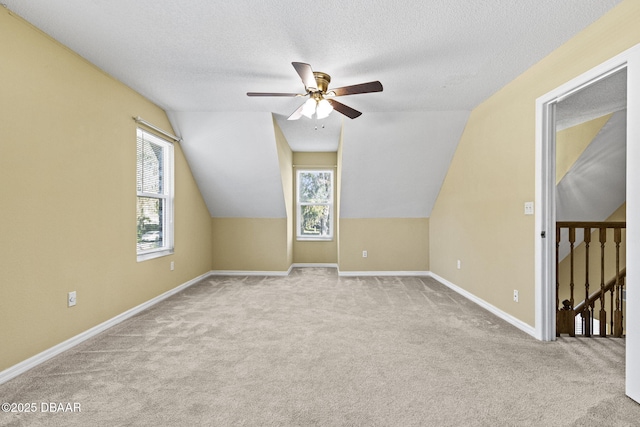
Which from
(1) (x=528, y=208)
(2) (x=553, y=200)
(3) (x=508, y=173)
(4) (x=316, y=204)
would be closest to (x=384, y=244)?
(4) (x=316, y=204)

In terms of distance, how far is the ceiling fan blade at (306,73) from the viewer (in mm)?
2070

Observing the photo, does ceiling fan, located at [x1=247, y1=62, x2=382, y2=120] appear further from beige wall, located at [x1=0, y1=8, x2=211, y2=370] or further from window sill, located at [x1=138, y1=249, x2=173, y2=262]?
window sill, located at [x1=138, y1=249, x2=173, y2=262]

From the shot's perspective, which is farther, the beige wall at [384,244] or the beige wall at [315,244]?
the beige wall at [315,244]

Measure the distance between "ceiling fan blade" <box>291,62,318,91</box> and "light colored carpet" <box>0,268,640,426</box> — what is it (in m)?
2.05

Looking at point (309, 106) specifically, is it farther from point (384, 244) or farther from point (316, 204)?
point (316, 204)

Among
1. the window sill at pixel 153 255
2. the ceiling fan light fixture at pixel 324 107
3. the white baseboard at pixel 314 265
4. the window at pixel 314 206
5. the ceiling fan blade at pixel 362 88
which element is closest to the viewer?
the ceiling fan blade at pixel 362 88

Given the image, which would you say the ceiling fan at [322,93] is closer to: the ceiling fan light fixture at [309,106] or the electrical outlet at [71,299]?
the ceiling fan light fixture at [309,106]

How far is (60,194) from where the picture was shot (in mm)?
2334

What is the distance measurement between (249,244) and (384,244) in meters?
2.35

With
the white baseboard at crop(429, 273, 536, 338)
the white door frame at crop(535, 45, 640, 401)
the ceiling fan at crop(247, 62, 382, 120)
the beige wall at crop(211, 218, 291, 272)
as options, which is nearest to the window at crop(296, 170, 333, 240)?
the beige wall at crop(211, 218, 291, 272)

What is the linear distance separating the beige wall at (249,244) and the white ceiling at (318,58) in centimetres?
96

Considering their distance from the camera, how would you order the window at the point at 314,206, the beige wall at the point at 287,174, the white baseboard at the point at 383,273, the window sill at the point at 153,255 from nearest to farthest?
the window sill at the point at 153,255
the beige wall at the point at 287,174
the white baseboard at the point at 383,273
the window at the point at 314,206

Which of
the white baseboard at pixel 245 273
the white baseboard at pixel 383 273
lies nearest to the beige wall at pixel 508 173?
the white baseboard at pixel 383 273

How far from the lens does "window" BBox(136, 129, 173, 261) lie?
348 cm
